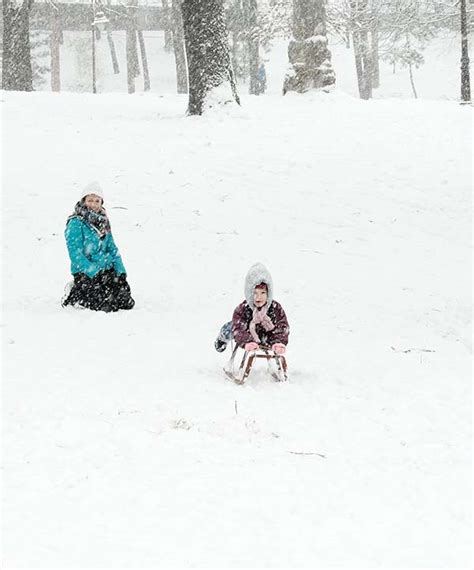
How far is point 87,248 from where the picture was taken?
26.2 ft

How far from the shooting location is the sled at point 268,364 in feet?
19.2

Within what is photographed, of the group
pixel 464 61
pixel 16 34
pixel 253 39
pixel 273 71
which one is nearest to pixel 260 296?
pixel 464 61

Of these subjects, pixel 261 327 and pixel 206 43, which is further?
pixel 206 43

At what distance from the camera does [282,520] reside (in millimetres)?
3748

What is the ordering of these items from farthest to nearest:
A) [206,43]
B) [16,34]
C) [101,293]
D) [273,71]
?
1. [273,71]
2. [16,34]
3. [206,43]
4. [101,293]

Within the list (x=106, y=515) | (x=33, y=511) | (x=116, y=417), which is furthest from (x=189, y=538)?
(x=116, y=417)

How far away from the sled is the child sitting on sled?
0.11 metres

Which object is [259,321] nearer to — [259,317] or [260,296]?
[259,317]

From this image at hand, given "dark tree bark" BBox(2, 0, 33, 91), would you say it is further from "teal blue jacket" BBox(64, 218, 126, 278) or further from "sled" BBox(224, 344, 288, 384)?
"sled" BBox(224, 344, 288, 384)

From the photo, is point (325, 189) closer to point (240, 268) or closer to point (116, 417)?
point (240, 268)

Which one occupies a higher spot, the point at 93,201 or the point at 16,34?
the point at 16,34

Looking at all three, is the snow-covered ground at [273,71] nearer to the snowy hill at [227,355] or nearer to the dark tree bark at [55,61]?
the dark tree bark at [55,61]

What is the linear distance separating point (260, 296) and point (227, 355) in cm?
108

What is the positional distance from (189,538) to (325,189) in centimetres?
900
